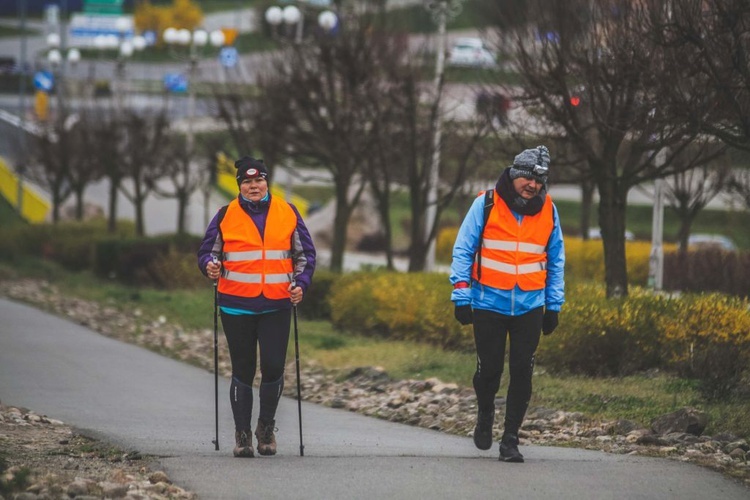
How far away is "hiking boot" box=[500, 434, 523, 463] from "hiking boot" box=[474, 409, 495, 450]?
0.38 m

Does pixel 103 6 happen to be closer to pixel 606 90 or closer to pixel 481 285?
pixel 606 90

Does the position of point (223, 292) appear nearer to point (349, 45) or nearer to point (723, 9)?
point (723, 9)

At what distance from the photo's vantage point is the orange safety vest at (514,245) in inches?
364

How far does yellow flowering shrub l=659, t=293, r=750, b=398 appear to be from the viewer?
42.1 ft

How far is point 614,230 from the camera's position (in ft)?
56.9

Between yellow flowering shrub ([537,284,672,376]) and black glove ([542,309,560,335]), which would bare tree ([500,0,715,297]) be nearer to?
yellow flowering shrub ([537,284,672,376])

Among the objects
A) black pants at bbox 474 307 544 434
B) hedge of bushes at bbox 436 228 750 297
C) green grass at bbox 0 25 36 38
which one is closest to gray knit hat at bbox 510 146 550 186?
black pants at bbox 474 307 544 434

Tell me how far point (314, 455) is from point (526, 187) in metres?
2.27

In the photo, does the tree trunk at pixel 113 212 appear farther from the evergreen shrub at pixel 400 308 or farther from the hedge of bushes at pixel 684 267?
the evergreen shrub at pixel 400 308

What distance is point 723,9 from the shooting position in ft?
39.8

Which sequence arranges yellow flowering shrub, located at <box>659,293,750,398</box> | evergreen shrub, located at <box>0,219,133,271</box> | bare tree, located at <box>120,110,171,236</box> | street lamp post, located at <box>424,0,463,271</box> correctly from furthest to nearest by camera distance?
bare tree, located at <box>120,110,171,236</box>, evergreen shrub, located at <box>0,219,133,271</box>, street lamp post, located at <box>424,0,463,271</box>, yellow flowering shrub, located at <box>659,293,750,398</box>

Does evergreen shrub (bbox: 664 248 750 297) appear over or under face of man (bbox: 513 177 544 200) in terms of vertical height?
under

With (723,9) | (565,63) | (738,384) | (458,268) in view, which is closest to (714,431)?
(738,384)

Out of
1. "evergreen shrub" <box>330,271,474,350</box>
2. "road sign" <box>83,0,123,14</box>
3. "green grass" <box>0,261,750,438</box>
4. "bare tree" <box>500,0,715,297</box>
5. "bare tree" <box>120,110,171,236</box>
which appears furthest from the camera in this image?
"road sign" <box>83,0,123,14</box>
